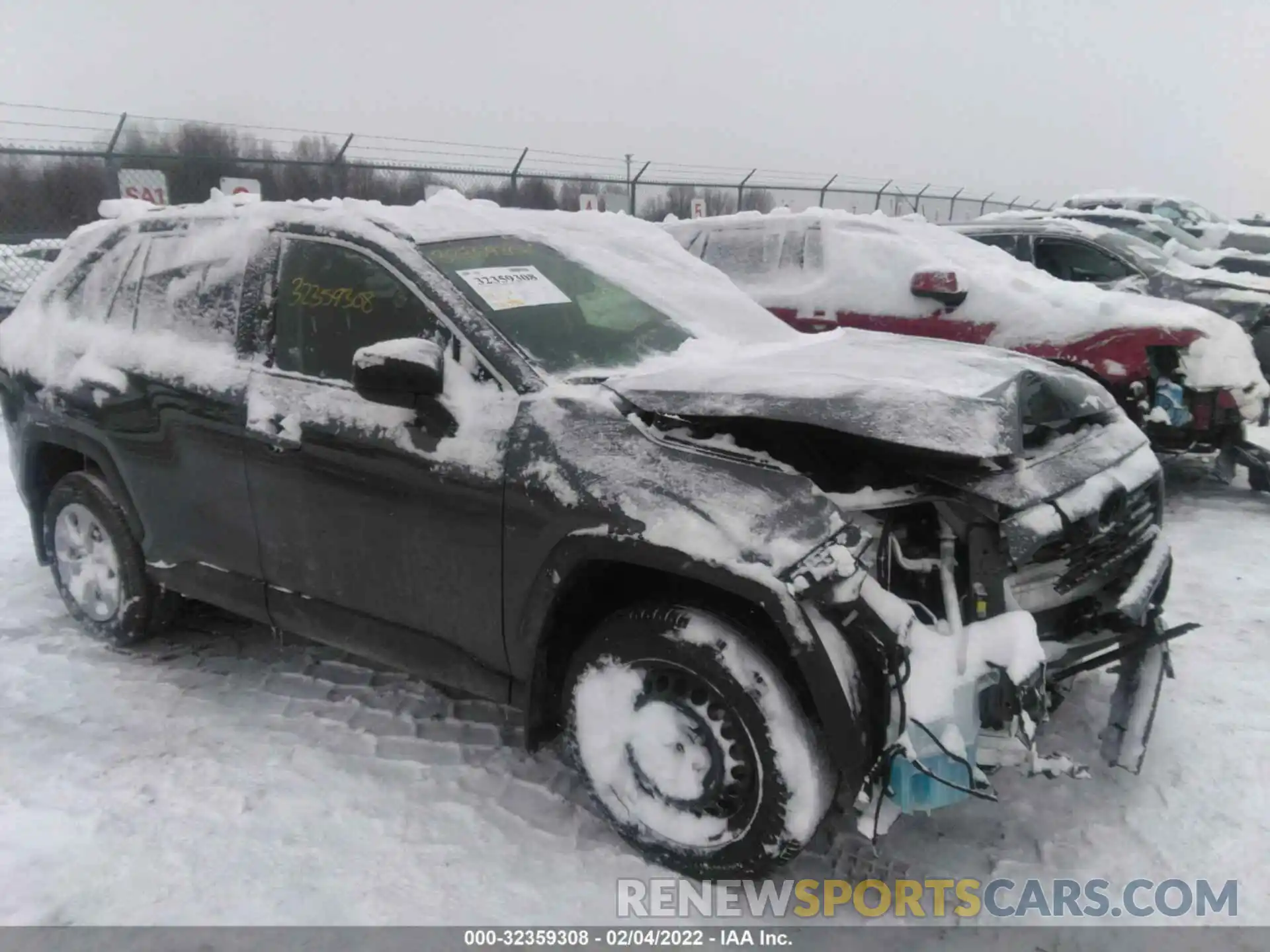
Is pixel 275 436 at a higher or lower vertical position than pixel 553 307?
lower

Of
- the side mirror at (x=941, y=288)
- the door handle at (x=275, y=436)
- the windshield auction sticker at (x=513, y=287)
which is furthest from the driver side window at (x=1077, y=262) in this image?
the door handle at (x=275, y=436)

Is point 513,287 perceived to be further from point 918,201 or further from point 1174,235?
point 918,201

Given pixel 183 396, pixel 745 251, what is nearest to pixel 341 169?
pixel 745 251

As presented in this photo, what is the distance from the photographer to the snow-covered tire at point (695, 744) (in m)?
2.50

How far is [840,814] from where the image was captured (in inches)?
107

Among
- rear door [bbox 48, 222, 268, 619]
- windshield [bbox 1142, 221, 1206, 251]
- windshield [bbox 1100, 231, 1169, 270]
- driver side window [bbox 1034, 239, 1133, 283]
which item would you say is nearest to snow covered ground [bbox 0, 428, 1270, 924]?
rear door [bbox 48, 222, 268, 619]

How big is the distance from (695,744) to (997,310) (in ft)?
15.1

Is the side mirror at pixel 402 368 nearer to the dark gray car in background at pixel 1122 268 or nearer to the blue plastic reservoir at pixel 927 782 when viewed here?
the blue plastic reservoir at pixel 927 782

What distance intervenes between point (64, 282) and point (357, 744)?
102 inches

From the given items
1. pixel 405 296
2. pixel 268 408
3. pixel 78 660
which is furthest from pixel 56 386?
pixel 405 296

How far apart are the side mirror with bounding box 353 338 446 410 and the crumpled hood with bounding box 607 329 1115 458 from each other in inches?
20.7

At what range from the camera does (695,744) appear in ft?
8.67

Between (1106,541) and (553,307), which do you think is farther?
(553,307)

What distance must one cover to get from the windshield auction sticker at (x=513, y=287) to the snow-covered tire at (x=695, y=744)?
110cm
